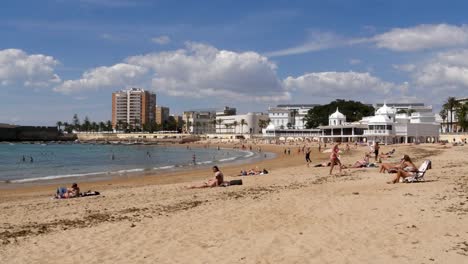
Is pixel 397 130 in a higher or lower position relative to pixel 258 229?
higher

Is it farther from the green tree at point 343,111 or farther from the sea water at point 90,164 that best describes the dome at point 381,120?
the green tree at point 343,111

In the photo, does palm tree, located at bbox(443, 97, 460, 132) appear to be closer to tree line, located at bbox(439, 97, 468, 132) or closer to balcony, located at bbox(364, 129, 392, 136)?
tree line, located at bbox(439, 97, 468, 132)

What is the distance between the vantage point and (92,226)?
34.8ft

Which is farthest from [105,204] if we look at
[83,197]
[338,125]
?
[338,125]

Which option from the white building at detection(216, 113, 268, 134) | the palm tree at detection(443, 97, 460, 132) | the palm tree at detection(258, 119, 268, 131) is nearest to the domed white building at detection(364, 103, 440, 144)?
the palm tree at detection(443, 97, 460, 132)

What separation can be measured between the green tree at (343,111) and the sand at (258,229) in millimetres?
117155

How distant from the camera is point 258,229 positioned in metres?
9.36

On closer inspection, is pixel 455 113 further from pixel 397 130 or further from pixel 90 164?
pixel 90 164

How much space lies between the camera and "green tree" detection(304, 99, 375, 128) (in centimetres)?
12875

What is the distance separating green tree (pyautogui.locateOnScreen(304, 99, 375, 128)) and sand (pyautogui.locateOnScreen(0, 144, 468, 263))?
11716 cm

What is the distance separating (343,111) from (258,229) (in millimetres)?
123571

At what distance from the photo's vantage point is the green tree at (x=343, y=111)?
129 meters

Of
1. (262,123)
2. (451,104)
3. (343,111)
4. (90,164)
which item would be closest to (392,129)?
(451,104)

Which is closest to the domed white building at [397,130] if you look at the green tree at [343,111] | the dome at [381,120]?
the dome at [381,120]
